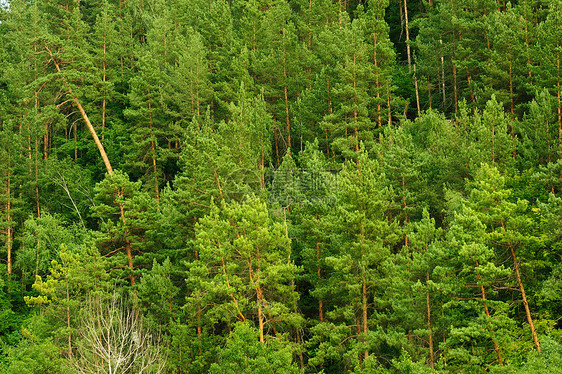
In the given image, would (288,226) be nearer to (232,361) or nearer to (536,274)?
(232,361)

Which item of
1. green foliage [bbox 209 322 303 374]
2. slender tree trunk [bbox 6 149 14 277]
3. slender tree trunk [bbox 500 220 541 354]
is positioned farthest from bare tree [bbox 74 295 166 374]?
slender tree trunk [bbox 500 220 541 354]

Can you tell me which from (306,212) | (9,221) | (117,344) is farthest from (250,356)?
(9,221)

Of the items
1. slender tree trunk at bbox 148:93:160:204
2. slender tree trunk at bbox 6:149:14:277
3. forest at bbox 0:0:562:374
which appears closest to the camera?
forest at bbox 0:0:562:374

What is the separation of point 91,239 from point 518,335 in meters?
18.8

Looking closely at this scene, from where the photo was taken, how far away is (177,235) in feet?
94.4

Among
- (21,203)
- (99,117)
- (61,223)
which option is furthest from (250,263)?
(99,117)

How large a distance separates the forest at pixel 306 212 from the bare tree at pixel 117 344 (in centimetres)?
14

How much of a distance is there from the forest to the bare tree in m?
0.14

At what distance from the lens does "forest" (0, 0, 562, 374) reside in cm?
2219

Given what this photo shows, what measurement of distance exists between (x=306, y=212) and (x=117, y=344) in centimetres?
966

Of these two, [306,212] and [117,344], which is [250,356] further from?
[306,212]

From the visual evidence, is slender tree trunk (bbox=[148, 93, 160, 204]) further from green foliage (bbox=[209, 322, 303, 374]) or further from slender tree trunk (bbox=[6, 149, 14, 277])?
green foliage (bbox=[209, 322, 303, 374])

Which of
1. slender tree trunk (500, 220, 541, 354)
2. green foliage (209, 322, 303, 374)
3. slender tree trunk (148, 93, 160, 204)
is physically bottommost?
green foliage (209, 322, 303, 374)

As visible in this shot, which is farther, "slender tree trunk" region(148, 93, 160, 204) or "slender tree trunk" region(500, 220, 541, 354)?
"slender tree trunk" region(148, 93, 160, 204)
